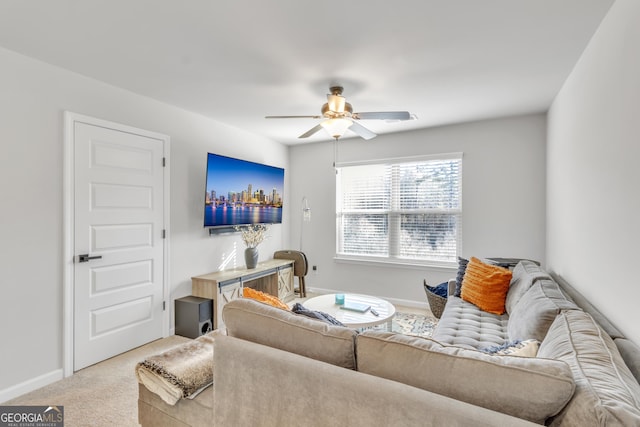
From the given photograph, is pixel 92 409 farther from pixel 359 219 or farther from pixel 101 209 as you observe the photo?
pixel 359 219

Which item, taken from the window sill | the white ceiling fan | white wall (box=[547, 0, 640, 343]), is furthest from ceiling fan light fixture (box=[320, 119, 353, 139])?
the window sill

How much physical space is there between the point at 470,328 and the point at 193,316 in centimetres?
266

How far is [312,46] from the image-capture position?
7.10 ft

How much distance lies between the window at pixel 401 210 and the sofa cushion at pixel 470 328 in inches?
57.7

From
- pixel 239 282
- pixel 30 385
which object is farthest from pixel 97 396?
pixel 239 282

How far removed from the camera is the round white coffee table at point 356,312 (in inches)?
101

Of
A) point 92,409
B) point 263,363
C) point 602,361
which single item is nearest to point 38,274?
point 92,409

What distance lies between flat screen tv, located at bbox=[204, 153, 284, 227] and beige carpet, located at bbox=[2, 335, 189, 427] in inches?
65.7

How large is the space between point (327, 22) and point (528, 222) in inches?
131

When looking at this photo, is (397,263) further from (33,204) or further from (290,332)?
(33,204)

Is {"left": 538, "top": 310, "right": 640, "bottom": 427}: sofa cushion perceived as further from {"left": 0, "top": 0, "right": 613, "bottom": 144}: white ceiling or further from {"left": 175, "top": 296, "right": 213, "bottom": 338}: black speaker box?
{"left": 175, "top": 296, "right": 213, "bottom": 338}: black speaker box

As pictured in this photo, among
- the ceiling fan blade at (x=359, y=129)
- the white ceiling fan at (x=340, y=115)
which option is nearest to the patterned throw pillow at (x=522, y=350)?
the white ceiling fan at (x=340, y=115)

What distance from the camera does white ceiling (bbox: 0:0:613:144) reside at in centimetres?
178

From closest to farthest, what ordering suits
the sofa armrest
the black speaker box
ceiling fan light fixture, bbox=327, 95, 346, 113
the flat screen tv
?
the sofa armrest, ceiling fan light fixture, bbox=327, 95, 346, 113, the black speaker box, the flat screen tv
